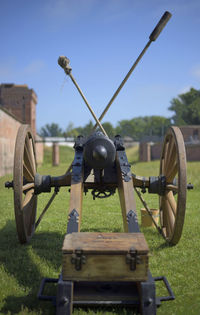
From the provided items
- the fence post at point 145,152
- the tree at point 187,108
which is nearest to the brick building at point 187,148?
the fence post at point 145,152

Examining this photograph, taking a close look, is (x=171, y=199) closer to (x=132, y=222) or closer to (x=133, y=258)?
(x=132, y=222)

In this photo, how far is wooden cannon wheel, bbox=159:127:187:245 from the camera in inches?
138

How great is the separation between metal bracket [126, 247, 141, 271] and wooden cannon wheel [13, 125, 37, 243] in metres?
1.52

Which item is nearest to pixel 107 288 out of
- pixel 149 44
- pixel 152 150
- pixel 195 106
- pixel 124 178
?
pixel 124 178

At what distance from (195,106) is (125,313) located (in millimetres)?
51353

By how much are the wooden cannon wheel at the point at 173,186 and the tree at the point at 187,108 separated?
4875 cm

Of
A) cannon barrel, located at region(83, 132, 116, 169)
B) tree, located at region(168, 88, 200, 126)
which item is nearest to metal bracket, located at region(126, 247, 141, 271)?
cannon barrel, located at region(83, 132, 116, 169)

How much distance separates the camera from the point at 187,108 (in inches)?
2092

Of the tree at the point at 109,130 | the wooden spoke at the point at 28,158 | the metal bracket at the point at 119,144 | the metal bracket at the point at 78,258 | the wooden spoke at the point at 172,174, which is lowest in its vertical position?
the metal bracket at the point at 78,258

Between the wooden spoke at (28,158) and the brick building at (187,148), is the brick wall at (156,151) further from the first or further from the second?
the wooden spoke at (28,158)

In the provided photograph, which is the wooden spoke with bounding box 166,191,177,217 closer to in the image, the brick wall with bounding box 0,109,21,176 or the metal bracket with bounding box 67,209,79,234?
the metal bracket with bounding box 67,209,79,234

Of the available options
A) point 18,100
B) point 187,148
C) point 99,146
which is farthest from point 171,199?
point 18,100

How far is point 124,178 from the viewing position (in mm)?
3541

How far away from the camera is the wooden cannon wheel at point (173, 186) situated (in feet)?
11.5
